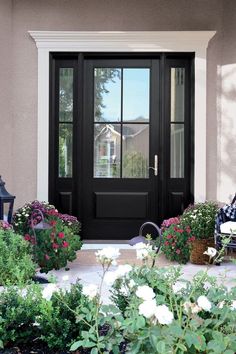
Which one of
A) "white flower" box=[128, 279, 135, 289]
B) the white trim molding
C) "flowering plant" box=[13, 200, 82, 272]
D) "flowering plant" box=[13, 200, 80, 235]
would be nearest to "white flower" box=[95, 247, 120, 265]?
"white flower" box=[128, 279, 135, 289]

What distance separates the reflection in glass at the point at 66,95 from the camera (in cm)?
595

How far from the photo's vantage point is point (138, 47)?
227 inches

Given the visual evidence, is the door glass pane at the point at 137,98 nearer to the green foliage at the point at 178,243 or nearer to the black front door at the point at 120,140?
the black front door at the point at 120,140

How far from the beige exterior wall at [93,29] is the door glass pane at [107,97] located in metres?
0.55

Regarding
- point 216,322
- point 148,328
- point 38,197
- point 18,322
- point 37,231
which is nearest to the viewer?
point 148,328

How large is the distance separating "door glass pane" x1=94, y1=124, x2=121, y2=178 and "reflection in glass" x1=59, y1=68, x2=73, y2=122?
1.18 ft

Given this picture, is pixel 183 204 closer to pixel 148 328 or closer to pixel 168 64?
pixel 168 64

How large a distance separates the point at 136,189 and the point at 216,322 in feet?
14.3

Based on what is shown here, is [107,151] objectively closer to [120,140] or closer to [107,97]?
[120,140]

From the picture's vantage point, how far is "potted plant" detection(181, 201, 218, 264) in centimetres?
470

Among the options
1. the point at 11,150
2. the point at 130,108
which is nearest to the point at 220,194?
the point at 130,108

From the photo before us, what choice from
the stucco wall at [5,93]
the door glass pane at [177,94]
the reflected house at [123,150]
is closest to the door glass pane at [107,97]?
the reflected house at [123,150]

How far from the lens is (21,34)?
5.81 metres

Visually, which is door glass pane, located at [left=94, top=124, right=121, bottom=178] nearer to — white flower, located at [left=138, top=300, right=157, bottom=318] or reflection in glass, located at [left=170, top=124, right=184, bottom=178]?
reflection in glass, located at [left=170, top=124, right=184, bottom=178]
